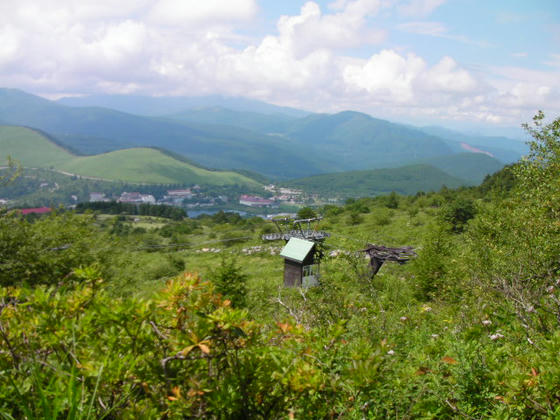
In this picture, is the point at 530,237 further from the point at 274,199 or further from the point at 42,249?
the point at 274,199

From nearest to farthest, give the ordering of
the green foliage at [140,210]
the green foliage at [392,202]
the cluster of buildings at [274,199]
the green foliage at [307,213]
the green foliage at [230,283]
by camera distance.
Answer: the green foliage at [230,283], the green foliage at [307,213], the green foliage at [392,202], the green foliage at [140,210], the cluster of buildings at [274,199]

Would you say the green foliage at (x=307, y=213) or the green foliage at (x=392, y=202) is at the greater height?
the green foliage at (x=307, y=213)

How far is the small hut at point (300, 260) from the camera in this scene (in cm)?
1452

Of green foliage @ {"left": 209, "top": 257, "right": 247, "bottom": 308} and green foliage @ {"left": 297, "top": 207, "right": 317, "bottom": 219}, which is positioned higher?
green foliage @ {"left": 297, "top": 207, "right": 317, "bottom": 219}

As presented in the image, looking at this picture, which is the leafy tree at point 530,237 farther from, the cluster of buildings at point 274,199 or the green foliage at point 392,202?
the cluster of buildings at point 274,199

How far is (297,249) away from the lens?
14.8 m

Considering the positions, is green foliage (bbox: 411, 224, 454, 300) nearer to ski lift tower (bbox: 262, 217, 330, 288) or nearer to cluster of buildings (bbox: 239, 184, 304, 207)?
ski lift tower (bbox: 262, 217, 330, 288)

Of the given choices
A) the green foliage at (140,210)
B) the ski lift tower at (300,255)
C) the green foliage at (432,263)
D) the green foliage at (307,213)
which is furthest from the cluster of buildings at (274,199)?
the green foliage at (432,263)

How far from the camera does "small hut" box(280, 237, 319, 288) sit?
47.6ft

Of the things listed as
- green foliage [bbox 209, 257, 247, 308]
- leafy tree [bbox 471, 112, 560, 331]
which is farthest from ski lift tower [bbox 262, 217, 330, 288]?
leafy tree [bbox 471, 112, 560, 331]

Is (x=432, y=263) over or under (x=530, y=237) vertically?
under

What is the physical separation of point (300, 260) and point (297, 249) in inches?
21.5

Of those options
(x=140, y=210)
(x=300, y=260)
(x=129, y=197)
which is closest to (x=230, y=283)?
(x=300, y=260)

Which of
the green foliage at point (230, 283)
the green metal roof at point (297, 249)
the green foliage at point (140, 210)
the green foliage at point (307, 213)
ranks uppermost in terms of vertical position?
the green foliage at point (307, 213)
